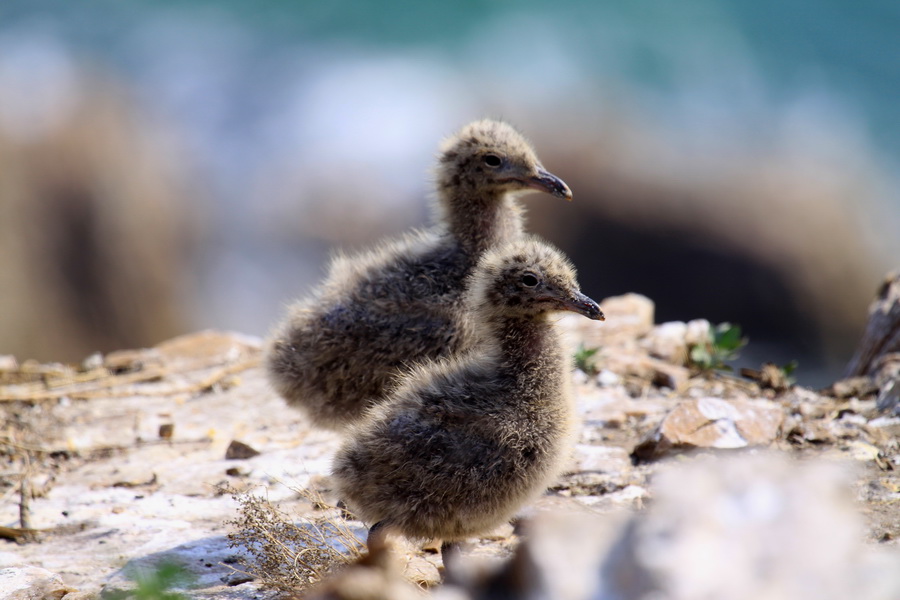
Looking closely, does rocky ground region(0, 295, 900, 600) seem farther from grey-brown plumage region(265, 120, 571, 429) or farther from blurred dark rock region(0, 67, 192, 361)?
blurred dark rock region(0, 67, 192, 361)

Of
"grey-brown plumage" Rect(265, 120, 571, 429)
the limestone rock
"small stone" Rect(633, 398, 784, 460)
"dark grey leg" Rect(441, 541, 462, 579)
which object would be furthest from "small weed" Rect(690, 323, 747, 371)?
the limestone rock

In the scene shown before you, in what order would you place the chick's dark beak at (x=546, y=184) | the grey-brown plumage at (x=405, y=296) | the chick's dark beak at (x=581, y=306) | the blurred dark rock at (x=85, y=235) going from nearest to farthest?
the chick's dark beak at (x=581, y=306) → the grey-brown plumage at (x=405, y=296) → the chick's dark beak at (x=546, y=184) → the blurred dark rock at (x=85, y=235)

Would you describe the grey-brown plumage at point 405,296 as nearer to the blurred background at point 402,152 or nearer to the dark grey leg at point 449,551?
the dark grey leg at point 449,551

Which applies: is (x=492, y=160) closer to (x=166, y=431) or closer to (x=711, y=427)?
(x=711, y=427)

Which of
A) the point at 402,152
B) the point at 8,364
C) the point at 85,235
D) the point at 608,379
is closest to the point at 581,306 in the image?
the point at 608,379

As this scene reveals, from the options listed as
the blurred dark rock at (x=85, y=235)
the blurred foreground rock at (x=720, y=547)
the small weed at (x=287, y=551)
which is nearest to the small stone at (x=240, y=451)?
the small weed at (x=287, y=551)
